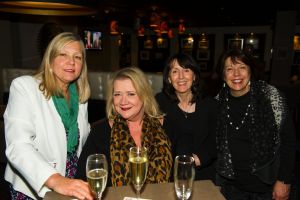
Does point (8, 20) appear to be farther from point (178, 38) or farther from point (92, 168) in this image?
point (178, 38)

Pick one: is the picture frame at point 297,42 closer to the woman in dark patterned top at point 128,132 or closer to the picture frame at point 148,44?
the picture frame at point 148,44

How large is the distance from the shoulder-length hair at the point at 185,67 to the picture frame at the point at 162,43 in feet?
51.9

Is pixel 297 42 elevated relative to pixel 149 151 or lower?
elevated

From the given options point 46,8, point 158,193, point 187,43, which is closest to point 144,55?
point 187,43

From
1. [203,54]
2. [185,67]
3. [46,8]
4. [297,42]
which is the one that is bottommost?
[185,67]

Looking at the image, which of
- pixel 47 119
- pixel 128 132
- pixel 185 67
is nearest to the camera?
pixel 47 119

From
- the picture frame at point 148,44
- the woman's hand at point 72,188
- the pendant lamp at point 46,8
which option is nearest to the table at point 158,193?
the woman's hand at point 72,188

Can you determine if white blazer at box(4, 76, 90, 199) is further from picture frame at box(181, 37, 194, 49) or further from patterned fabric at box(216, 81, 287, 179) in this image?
picture frame at box(181, 37, 194, 49)

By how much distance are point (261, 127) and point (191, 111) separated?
0.60m

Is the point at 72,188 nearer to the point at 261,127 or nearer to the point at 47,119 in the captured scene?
the point at 47,119

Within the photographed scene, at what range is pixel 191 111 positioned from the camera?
7.98 feet

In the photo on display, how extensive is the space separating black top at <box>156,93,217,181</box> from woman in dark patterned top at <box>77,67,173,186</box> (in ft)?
0.88

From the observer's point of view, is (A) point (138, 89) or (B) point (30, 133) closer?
(B) point (30, 133)

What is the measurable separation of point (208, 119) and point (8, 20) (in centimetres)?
672
